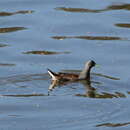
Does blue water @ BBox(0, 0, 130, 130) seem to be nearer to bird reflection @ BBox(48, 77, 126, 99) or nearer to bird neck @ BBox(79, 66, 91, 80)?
bird reflection @ BBox(48, 77, 126, 99)

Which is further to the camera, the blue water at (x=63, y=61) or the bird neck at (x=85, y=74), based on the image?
the bird neck at (x=85, y=74)

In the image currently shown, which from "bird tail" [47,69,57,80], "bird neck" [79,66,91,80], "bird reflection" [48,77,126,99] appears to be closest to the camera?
"bird reflection" [48,77,126,99]

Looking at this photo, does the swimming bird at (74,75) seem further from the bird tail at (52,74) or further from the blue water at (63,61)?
the blue water at (63,61)

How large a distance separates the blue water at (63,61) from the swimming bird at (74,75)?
0.17 m

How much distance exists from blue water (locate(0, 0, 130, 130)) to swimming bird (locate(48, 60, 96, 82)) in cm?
17

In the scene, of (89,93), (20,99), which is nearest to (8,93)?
(20,99)

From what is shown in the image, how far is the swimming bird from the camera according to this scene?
56.5 feet

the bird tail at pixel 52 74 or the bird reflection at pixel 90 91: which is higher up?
the bird tail at pixel 52 74

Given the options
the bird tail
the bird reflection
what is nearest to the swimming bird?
the bird tail

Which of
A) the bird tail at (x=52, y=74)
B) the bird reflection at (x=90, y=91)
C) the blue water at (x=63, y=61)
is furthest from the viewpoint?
the bird tail at (x=52, y=74)

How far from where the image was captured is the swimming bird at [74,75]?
17219mm

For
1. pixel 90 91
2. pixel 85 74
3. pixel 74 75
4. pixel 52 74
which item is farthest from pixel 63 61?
pixel 90 91

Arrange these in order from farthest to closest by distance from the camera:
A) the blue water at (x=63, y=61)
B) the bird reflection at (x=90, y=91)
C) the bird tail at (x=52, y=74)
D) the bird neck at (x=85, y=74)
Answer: the bird neck at (x=85, y=74)
the bird tail at (x=52, y=74)
the bird reflection at (x=90, y=91)
the blue water at (x=63, y=61)

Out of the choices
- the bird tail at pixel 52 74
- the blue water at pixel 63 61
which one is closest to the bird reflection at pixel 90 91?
the blue water at pixel 63 61
